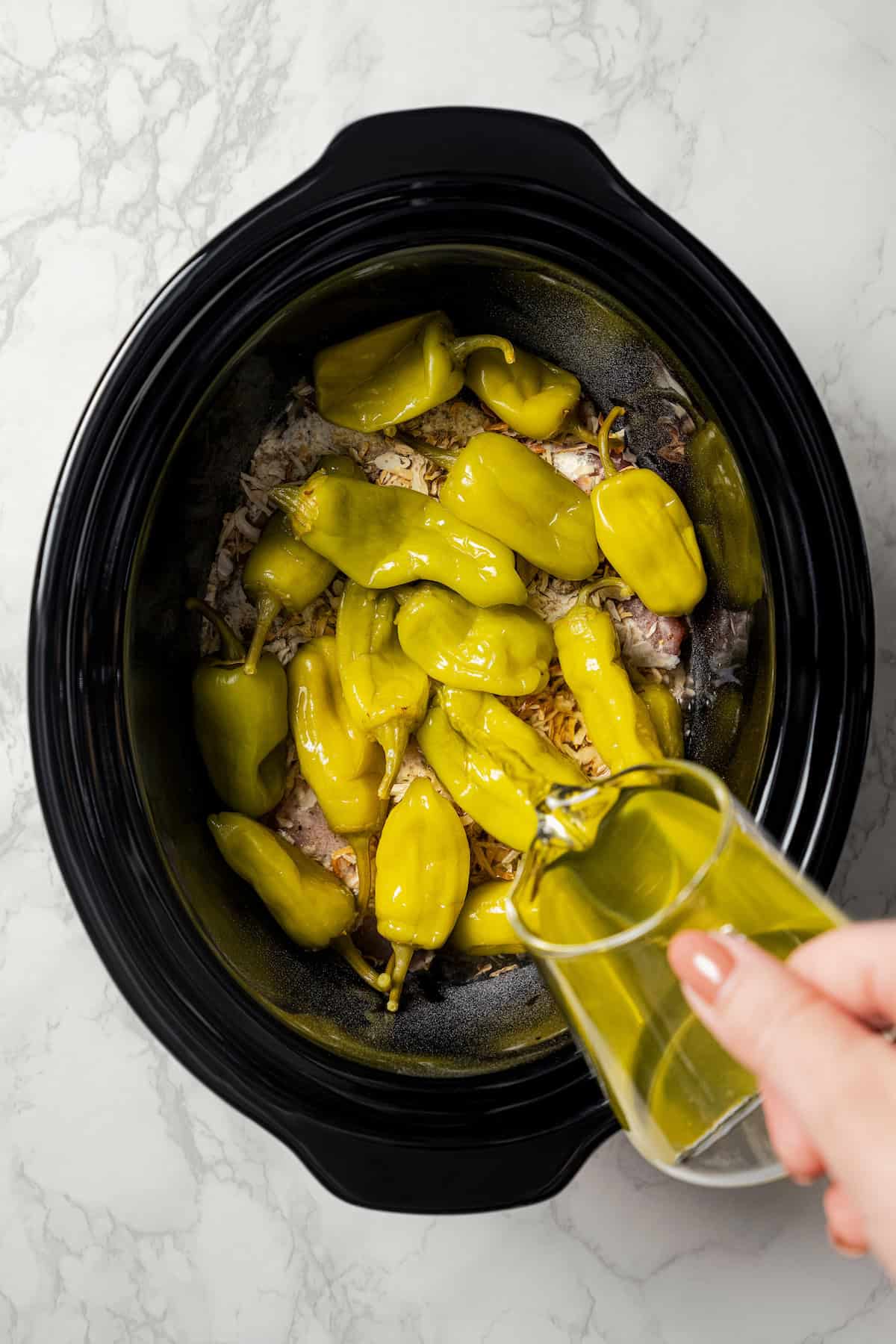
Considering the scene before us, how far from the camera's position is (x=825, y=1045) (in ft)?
1.87

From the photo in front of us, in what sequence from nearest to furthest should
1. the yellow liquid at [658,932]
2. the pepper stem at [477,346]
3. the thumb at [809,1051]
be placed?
1. the thumb at [809,1051]
2. the yellow liquid at [658,932]
3. the pepper stem at [477,346]

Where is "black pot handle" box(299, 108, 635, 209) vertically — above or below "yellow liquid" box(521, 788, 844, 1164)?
above

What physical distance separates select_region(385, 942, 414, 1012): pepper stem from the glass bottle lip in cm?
31

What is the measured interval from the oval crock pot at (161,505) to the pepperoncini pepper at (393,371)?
13 centimetres

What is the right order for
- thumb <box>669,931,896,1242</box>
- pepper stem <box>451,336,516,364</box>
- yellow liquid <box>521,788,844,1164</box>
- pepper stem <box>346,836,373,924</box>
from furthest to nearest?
pepper stem <box>346,836,373,924</box>, pepper stem <box>451,336,516,364</box>, yellow liquid <box>521,788,844,1164</box>, thumb <box>669,931,896,1242</box>

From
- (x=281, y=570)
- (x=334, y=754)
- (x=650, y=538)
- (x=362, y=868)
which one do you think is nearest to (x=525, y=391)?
(x=650, y=538)

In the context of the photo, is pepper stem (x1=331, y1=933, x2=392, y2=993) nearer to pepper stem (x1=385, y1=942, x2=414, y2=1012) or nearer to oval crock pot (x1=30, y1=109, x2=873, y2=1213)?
pepper stem (x1=385, y1=942, x2=414, y2=1012)

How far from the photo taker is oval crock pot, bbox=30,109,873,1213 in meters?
0.90

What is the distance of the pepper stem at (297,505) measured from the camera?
42.6 inches

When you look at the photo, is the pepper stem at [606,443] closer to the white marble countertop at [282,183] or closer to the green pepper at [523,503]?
the green pepper at [523,503]

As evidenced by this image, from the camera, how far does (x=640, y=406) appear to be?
1.09 meters

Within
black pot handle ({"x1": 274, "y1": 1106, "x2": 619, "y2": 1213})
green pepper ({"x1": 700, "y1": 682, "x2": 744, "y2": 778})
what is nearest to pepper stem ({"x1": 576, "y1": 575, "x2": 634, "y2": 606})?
green pepper ({"x1": 700, "y1": 682, "x2": 744, "y2": 778})

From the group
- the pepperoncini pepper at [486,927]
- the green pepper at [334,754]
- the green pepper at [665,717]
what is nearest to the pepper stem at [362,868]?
the green pepper at [334,754]

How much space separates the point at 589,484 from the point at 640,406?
0.11 meters
